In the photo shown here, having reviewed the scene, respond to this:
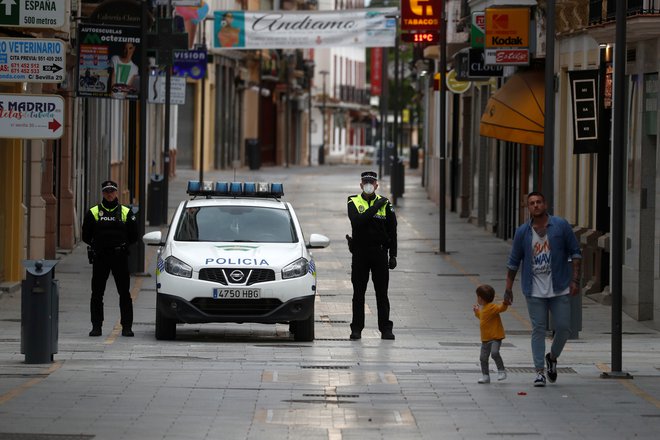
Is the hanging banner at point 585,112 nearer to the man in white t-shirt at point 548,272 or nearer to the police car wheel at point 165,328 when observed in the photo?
the police car wheel at point 165,328

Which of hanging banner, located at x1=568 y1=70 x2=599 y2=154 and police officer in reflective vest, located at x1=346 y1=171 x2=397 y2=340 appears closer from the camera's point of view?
police officer in reflective vest, located at x1=346 y1=171 x2=397 y2=340

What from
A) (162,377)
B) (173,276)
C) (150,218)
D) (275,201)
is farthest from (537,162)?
(162,377)

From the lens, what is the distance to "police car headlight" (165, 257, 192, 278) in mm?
17891

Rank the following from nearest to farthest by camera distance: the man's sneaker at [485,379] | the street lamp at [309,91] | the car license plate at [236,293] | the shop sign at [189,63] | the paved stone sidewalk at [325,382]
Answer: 1. the paved stone sidewalk at [325,382]
2. the man's sneaker at [485,379]
3. the car license plate at [236,293]
4. the shop sign at [189,63]
5. the street lamp at [309,91]

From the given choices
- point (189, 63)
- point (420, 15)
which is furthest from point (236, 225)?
point (420, 15)

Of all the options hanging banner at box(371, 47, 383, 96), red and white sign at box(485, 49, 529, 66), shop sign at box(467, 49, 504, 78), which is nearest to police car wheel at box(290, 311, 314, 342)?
red and white sign at box(485, 49, 529, 66)

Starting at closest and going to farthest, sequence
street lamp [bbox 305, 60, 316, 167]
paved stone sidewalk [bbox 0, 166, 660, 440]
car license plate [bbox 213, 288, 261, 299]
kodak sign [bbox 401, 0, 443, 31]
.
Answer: paved stone sidewalk [bbox 0, 166, 660, 440], car license plate [bbox 213, 288, 261, 299], kodak sign [bbox 401, 0, 443, 31], street lamp [bbox 305, 60, 316, 167]

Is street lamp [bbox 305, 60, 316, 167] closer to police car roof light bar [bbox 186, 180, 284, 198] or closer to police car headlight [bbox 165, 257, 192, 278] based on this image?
police car roof light bar [bbox 186, 180, 284, 198]

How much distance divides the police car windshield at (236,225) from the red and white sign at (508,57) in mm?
8144

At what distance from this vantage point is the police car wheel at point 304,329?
18.3 meters

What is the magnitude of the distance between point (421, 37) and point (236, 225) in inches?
988

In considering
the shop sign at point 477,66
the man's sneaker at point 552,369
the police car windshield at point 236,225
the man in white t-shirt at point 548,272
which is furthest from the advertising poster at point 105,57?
the man's sneaker at point 552,369

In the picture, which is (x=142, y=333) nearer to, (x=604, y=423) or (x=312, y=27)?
(x=604, y=423)

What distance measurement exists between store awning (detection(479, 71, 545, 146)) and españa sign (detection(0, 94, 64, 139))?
39.4 ft
